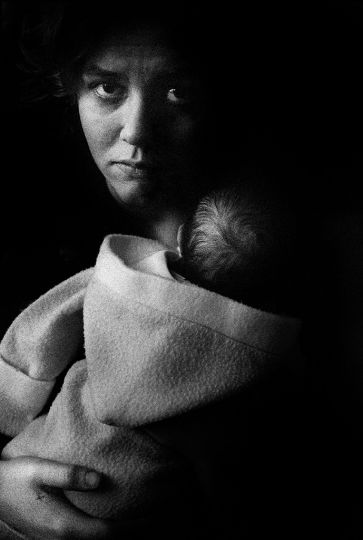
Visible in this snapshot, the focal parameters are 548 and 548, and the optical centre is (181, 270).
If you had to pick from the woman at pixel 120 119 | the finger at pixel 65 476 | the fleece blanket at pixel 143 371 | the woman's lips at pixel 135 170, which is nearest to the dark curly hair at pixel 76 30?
the woman at pixel 120 119

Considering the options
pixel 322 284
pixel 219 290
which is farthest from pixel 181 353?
pixel 322 284

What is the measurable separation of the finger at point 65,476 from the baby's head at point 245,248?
227mm

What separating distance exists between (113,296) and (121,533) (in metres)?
0.25

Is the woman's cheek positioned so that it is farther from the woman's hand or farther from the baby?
the woman's hand

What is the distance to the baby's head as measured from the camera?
56 centimetres

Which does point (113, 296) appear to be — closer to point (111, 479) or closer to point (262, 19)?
point (111, 479)

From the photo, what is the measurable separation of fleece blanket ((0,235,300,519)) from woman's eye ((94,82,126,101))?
0.17 metres

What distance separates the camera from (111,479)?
0.57 meters

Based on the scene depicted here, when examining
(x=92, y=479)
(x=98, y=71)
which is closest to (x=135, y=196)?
(x=98, y=71)

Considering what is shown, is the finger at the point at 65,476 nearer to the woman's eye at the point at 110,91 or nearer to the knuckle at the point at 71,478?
the knuckle at the point at 71,478

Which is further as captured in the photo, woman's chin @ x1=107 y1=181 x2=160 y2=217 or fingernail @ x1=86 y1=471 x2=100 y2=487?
woman's chin @ x1=107 y1=181 x2=160 y2=217

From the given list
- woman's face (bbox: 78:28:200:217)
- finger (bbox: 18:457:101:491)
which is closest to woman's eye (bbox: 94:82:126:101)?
woman's face (bbox: 78:28:200:217)

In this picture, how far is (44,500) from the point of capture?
23.3 inches

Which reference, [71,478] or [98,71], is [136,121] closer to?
[98,71]
